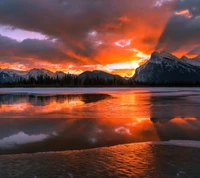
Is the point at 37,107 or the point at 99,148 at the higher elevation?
the point at 37,107

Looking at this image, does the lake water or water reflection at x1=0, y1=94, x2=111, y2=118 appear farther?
water reflection at x1=0, y1=94, x2=111, y2=118

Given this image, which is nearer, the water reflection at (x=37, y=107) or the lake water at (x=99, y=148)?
the lake water at (x=99, y=148)

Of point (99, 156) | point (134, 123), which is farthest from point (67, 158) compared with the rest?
point (134, 123)

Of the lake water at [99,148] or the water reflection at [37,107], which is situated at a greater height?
the water reflection at [37,107]

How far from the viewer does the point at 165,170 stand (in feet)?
19.7

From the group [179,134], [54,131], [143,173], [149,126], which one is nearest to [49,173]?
[143,173]

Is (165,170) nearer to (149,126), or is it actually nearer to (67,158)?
(67,158)

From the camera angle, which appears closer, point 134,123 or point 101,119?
point 134,123

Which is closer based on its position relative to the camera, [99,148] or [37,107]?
[99,148]

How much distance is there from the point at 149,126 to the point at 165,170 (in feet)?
18.2

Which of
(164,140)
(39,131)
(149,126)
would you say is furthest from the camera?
(149,126)

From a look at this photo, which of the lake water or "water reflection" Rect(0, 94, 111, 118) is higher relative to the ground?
"water reflection" Rect(0, 94, 111, 118)

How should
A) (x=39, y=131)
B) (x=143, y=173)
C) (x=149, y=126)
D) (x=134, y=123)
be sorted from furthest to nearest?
(x=134, y=123) → (x=149, y=126) → (x=39, y=131) → (x=143, y=173)

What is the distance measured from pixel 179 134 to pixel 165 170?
13.4 feet
